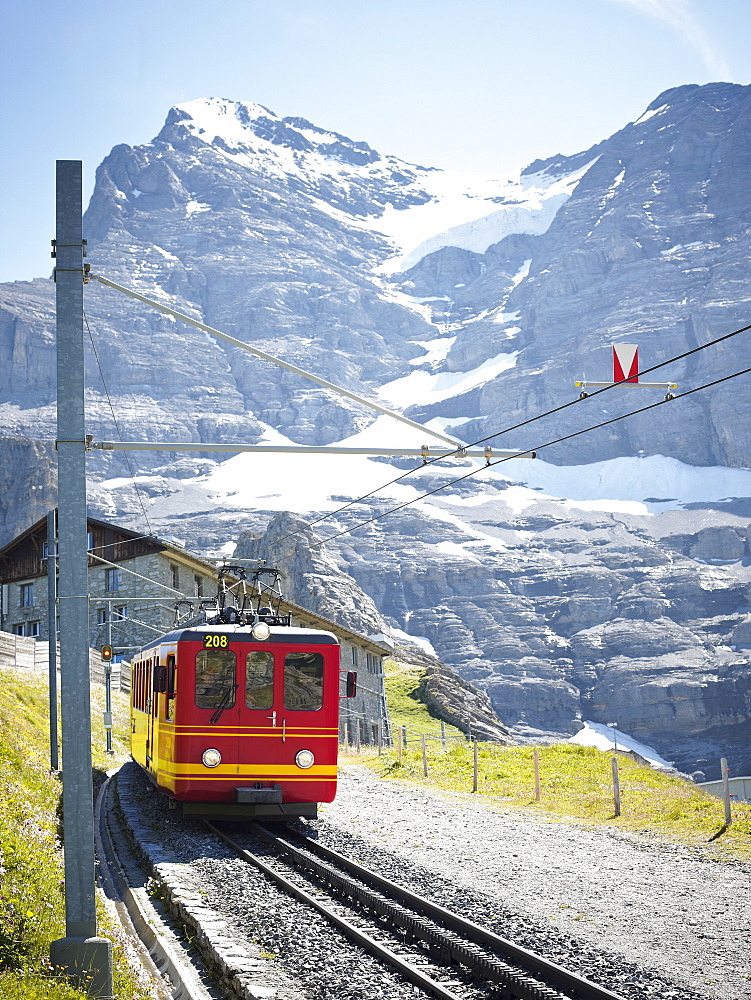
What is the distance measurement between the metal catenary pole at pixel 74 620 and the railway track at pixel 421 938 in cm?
244

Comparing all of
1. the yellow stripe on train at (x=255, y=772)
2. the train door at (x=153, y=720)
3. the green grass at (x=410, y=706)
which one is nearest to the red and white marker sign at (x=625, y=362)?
the yellow stripe on train at (x=255, y=772)

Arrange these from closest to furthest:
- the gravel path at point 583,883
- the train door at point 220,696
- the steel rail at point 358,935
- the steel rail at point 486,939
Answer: the steel rail at point 486,939
the steel rail at point 358,935
the gravel path at point 583,883
the train door at point 220,696

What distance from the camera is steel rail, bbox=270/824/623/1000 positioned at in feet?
24.5

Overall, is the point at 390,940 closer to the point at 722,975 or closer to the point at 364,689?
the point at 722,975

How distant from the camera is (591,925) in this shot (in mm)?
10219

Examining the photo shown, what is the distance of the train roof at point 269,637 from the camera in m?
15.0

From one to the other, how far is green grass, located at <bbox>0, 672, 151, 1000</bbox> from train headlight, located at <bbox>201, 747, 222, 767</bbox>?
83.1 inches

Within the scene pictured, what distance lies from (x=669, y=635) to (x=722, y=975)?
199 m

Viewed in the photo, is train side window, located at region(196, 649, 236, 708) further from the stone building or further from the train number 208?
the stone building

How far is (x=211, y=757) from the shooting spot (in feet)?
48.4

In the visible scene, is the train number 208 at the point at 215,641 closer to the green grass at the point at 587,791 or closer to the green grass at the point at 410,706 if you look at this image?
the green grass at the point at 587,791

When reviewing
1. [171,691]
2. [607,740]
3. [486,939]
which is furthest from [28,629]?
[607,740]

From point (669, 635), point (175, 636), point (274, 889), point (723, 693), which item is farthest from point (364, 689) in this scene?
point (669, 635)

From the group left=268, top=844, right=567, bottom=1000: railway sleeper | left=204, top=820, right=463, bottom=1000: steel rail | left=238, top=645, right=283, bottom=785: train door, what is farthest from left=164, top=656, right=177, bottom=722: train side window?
left=268, top=844, right=567, bottom=1000: railway sleeper
